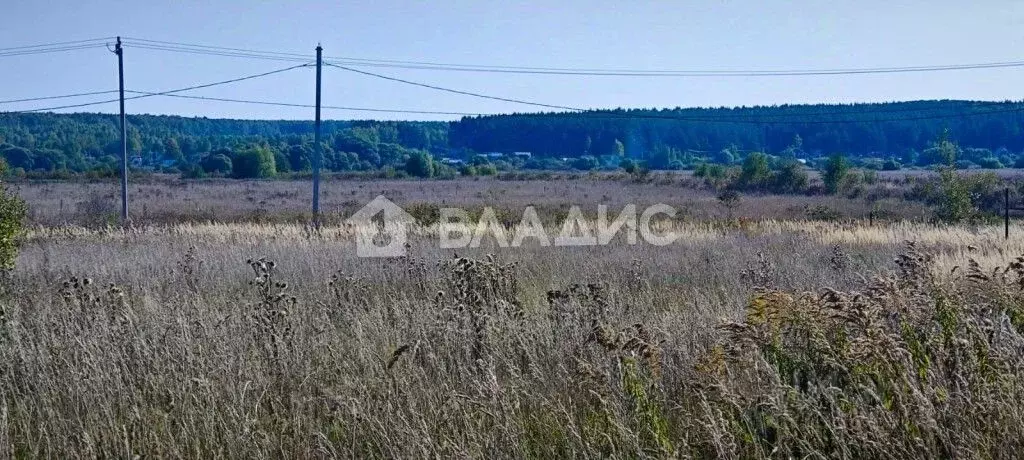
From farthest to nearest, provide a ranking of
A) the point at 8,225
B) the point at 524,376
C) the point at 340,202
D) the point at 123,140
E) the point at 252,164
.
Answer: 1. the point at 252,164
2. the point at 340,202
3. the point at 123,140
4. the point at 8,225
5. the point at 524,376

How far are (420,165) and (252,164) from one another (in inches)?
658

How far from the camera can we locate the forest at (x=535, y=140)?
90312mm

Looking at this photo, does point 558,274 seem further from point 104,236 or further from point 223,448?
point 104,236

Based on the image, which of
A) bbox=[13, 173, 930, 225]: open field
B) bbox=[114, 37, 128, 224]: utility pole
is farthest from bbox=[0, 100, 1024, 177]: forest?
bbox=[114, 37, 128, 224]: utility pole

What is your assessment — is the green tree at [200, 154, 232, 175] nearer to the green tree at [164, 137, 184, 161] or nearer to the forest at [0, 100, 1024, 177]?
the forest at [0, 100, 1024, 177]

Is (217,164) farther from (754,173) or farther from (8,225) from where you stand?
(8,225)

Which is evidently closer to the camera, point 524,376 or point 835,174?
point 524,376

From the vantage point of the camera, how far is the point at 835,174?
54.1 metres

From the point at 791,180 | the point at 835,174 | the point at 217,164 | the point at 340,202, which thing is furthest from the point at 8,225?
the point at 217,164

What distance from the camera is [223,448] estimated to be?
4.38 m

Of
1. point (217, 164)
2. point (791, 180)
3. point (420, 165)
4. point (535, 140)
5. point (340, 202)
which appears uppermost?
point (535, 140)

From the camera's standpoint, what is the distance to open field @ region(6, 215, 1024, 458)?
3936 mm

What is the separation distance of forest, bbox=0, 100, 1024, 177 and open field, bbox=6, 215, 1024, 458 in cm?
6693

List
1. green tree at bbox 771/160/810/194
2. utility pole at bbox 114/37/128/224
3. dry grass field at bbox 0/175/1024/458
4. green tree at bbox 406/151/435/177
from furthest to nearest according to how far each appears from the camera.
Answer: green tree at bbox 406/151/435/177, green tree at bbox 771/160/810/194, utility pole at bbox 114/37/128/224, dry grass field at bbox 0/175/1024/458
